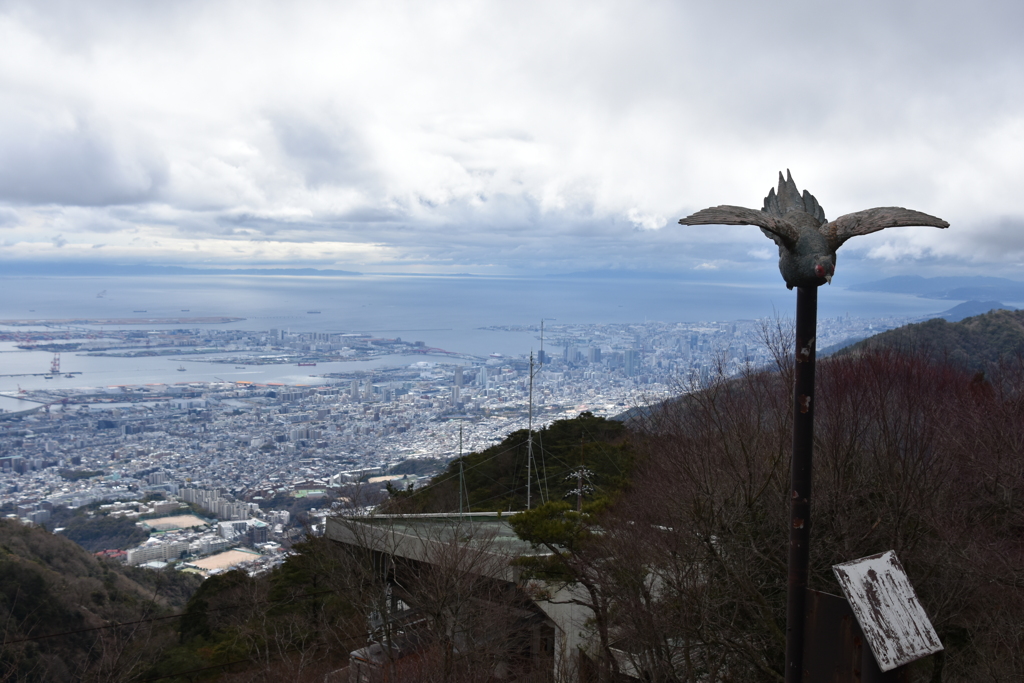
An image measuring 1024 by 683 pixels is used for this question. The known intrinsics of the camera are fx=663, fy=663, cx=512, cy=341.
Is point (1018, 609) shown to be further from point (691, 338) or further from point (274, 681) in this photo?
point (691, 338)

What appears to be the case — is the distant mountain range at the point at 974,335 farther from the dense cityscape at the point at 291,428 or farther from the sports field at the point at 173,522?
the sports field at the point at 173,522

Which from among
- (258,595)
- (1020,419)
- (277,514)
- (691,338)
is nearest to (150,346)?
(277,514)

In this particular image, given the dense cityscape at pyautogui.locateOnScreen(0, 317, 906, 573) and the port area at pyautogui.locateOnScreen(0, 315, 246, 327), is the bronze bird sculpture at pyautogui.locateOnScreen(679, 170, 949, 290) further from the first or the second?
the port area at pyautogui.locateOnScreen(0, 315, 246, 327)

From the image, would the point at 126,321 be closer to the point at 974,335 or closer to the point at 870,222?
the point at 974,335

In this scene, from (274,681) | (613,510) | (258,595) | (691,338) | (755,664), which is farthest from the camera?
(691,338)

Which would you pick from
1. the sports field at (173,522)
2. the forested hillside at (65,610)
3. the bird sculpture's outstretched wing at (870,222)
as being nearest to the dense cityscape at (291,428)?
the sports field at (173,522)

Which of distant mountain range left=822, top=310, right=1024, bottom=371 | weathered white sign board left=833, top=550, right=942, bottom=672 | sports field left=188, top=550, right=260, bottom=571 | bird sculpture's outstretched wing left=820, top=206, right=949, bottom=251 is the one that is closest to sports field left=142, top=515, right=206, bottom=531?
sports field left=188, top=550, right=260, bottom=571

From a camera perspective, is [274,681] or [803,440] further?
[274,681]
